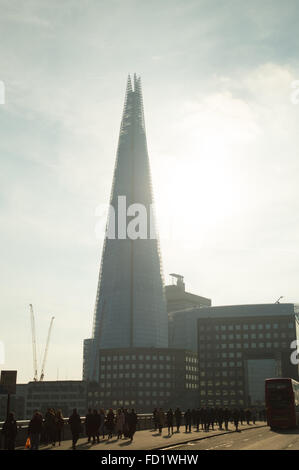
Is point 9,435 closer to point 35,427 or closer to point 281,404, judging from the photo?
point 35,427

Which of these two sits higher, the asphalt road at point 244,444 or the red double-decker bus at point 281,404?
the red double-decker bus at point 281,404

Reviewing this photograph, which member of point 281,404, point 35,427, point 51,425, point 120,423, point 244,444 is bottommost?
point 244,444

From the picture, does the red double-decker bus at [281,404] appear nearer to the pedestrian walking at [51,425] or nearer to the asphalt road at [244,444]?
the asphalt road at [244,444]

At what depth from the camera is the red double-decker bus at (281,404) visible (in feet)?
191

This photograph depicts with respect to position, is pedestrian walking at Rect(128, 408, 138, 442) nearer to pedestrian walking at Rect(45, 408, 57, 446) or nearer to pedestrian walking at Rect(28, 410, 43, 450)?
pedestrian walking at Rect(45, 408, 57, 446)

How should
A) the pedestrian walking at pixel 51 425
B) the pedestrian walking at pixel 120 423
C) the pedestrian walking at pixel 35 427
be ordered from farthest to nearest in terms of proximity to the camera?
the pedestrian walking at pixel 120 423 → the pedestrian walking at pixel 51 425 → the pedestrian walking at pixel 35 427

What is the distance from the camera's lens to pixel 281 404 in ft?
193

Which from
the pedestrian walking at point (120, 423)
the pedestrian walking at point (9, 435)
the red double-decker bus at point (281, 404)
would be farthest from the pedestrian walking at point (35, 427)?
the red double-decker bus at point (281, 404)

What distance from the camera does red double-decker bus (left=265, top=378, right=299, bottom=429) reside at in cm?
5816

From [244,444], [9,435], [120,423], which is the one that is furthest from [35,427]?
[244,444]
